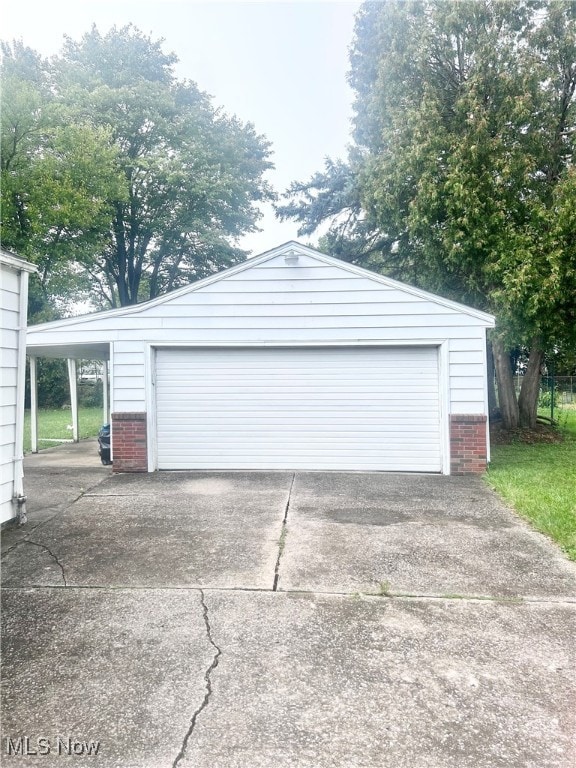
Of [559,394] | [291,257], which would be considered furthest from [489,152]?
[559,394]

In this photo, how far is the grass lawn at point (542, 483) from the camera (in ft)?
15.7

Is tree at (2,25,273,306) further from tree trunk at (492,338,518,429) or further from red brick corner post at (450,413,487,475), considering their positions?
red brick corner post at (450,413,487,475)

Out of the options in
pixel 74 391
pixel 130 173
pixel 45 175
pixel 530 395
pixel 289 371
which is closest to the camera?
pixel 289 371

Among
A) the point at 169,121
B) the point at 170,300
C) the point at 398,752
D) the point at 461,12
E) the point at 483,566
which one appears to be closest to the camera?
the point at 398,752

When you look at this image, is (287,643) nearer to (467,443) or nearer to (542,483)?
(542,483)

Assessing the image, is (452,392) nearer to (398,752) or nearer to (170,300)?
(170,300)

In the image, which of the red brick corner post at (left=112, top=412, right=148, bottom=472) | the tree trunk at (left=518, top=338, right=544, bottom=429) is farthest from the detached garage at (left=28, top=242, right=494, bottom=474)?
the tree trunk at (left=518, top=338, right=544, bottom=429)

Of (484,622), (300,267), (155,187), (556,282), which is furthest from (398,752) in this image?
(155,187)

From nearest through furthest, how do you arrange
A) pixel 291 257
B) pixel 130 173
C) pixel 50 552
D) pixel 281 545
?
1. pixel 50 552
2. pixel 281 545
3. pixel 291 257
4. pixel 130 173

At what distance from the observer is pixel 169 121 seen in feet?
71.0

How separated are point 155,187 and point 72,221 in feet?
20.7

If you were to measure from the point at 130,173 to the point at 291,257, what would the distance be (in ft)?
55.6

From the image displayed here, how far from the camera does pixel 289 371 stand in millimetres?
Result: 7934

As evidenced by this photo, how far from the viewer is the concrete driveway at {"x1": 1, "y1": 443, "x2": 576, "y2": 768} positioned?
204cm
